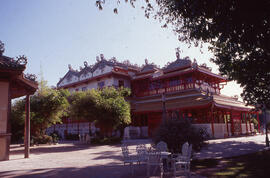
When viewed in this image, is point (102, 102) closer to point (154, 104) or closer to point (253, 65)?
point (154, 104)

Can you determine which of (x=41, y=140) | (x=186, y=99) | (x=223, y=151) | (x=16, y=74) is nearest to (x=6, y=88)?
(x=16, y=74)

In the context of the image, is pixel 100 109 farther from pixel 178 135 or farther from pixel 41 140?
pixel 178 135

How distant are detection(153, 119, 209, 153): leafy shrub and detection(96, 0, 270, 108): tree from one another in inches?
143

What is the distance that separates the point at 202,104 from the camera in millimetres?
Result: 19422

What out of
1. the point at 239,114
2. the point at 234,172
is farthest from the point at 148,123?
the point at 234,172

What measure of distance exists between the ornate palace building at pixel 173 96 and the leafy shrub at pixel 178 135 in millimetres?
11803

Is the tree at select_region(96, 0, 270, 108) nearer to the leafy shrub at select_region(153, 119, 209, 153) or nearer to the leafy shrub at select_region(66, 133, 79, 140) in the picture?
the leafy shrub at select_region(153, 119, 209, 153)

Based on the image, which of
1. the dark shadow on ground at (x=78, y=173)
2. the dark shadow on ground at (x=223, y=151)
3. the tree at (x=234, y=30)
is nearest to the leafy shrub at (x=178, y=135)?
the dark shadow on ground at (x=223, y=151)

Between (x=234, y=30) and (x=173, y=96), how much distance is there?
650 inches

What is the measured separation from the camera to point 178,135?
804 centimetres

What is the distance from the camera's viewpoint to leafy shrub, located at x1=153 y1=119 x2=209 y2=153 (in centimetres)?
807

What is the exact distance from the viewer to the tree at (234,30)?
7.32 metres

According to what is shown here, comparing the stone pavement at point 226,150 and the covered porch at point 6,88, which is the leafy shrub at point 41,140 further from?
the stone pavement at point 226,150

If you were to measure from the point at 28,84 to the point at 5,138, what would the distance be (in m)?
3.03
